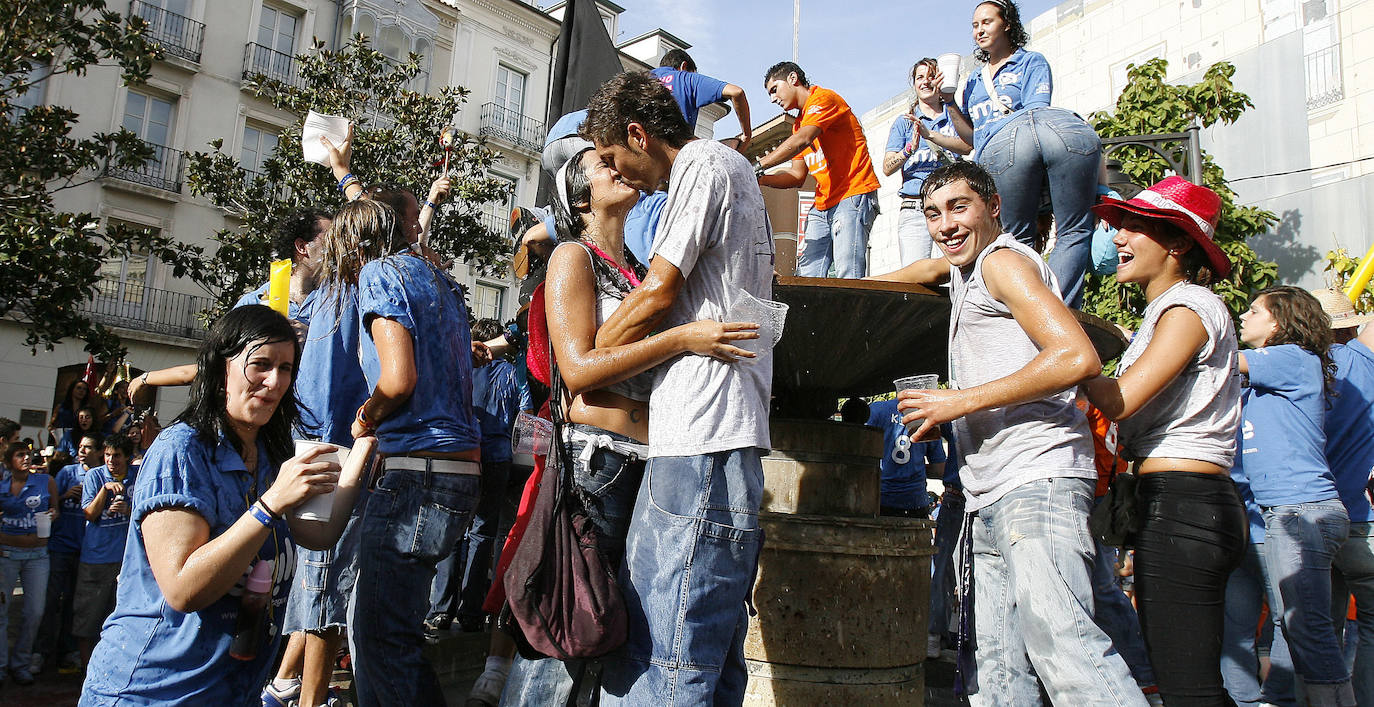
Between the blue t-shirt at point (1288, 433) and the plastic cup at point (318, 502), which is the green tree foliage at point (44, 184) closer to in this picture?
the plastic cup at point (318, 502)

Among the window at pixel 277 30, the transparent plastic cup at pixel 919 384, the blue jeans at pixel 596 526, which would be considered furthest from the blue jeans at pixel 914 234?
the window at pixel 277 30

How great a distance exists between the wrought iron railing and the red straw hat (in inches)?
685

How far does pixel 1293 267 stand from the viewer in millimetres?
16812

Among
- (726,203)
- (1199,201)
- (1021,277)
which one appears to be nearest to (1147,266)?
(1199,201)

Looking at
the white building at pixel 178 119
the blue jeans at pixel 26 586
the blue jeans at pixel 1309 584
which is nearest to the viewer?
the blue jeans at pixel 1309 584

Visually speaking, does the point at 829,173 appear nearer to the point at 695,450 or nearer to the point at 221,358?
the point at 695,450

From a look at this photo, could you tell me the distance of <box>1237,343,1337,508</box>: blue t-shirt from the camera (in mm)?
4016

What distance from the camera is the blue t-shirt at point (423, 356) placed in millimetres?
3029

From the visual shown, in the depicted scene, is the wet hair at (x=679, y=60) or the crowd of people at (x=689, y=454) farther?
the wet hair at (x=679, y=60)

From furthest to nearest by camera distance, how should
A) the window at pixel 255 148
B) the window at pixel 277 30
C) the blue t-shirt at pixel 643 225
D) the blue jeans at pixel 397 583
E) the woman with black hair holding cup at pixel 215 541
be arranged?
the window at pixel 277 30 → the window at pixel 255 148 → the blue t-shirt at pixel 643 225 → the blue jeans at pixel 397 583 → the woman with black hair holding cup at pixel 215 541

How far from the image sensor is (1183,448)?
267cm

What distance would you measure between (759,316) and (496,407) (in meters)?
4.24

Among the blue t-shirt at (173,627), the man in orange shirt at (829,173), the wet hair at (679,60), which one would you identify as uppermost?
the wet hair at (679,60)

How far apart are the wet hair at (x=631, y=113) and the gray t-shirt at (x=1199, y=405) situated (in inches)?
62.7
